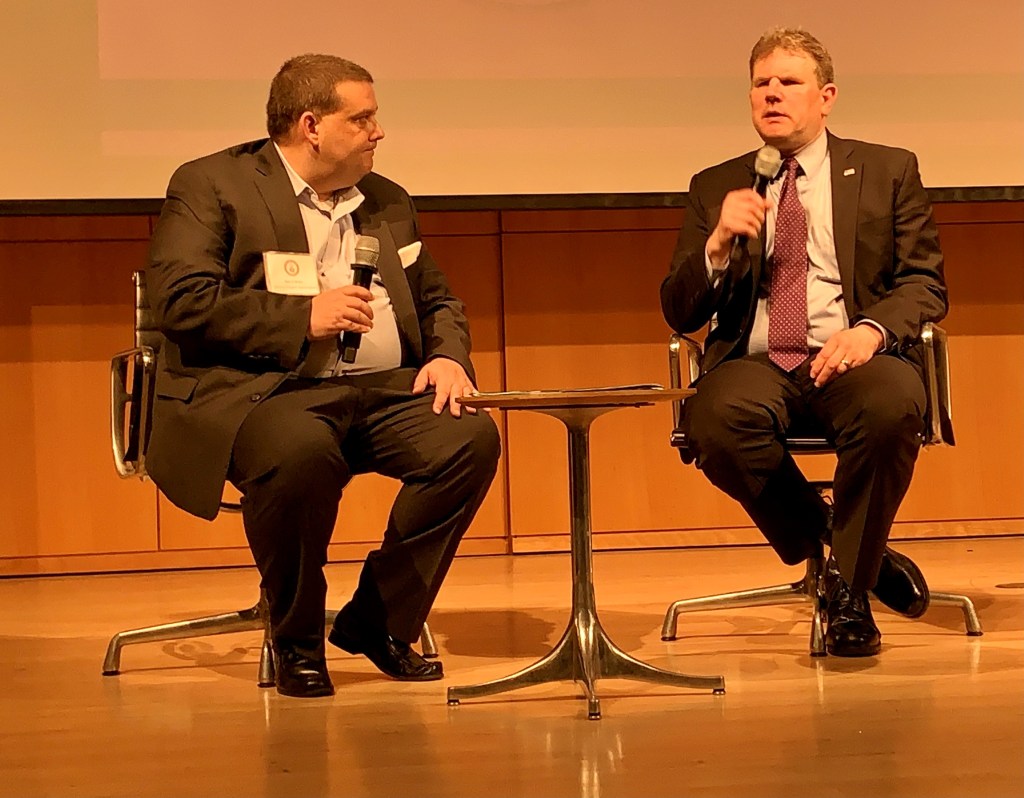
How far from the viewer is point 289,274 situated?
2688mm

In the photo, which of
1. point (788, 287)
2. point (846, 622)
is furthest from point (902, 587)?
point (788, 287)

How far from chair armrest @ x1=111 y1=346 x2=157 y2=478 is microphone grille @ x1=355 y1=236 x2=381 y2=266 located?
479mm

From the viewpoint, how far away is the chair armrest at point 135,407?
273cm

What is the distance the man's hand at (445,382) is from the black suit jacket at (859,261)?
1.63 ft

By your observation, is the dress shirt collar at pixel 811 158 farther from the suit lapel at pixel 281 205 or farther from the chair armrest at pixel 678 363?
the suit lapel at pixel 281 205

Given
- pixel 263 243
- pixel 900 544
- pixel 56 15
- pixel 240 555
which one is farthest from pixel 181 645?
pixel 900 544

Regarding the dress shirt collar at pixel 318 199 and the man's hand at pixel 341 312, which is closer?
the man's hand at pixel 341 312

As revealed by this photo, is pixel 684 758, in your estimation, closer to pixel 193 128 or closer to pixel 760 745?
pixel 760 745

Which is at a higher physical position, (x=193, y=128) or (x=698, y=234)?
(x=193, y=128)

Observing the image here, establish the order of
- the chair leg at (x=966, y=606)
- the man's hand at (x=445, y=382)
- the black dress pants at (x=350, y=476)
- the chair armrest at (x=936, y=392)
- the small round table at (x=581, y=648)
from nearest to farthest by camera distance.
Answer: the small round table at (x=581, y=648), the black dress pants at (x=350, y=476), the man's hand at (x=445, y=382), the chair armrest at (x=936, y=392), the chair leg at (x=966, y=606)

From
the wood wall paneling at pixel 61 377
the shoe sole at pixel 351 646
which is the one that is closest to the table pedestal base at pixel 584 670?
the shoe sole at pixel 351 646

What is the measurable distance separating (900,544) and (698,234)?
192 centimetres

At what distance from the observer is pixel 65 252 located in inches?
171

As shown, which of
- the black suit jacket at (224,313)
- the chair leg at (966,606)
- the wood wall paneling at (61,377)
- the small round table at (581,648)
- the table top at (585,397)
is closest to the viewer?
the table top at (585,397)
